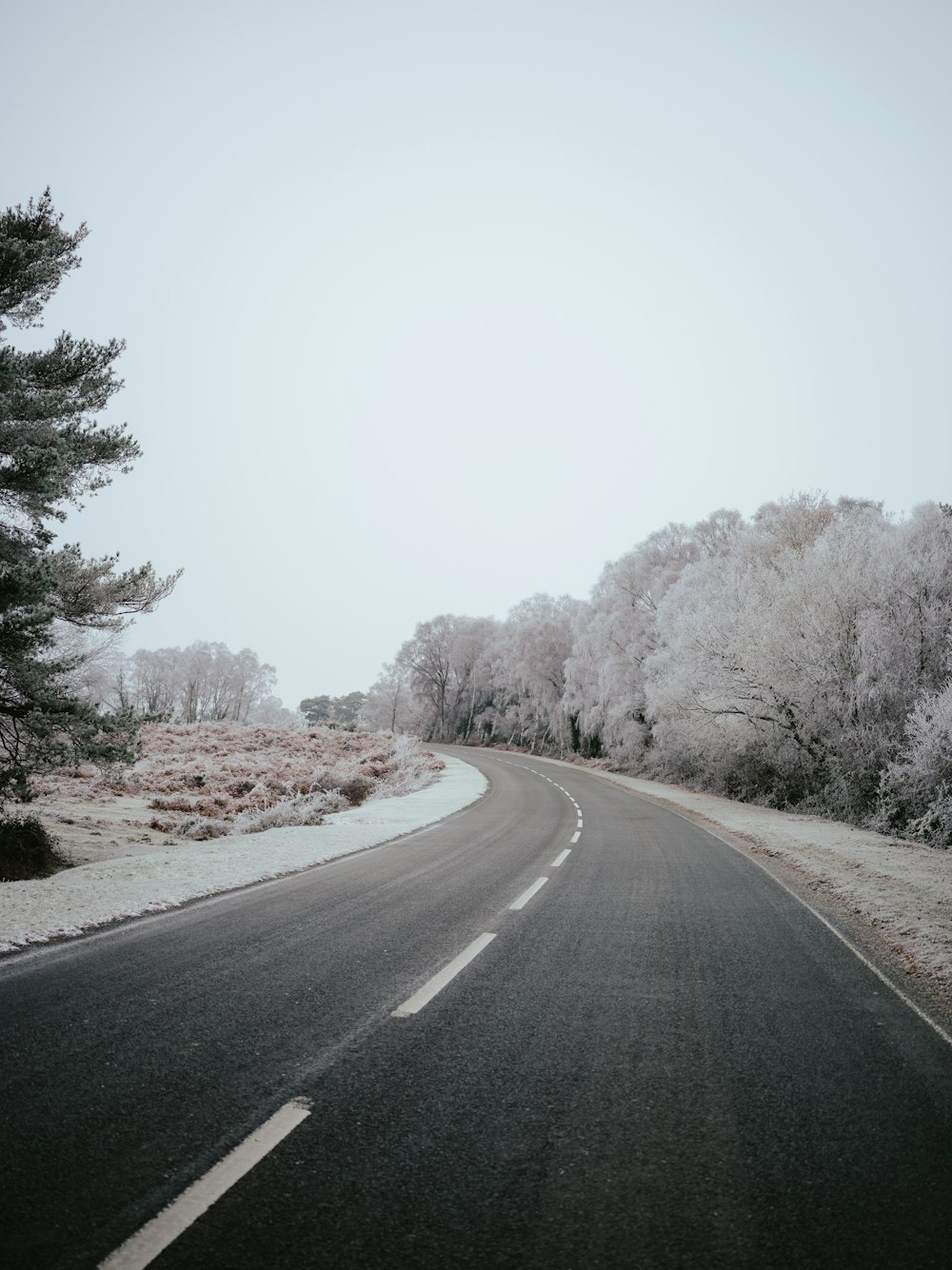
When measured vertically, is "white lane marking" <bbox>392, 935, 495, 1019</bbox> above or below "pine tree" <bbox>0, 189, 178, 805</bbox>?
below

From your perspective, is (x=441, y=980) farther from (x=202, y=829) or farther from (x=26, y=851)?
(x=202, y=829)

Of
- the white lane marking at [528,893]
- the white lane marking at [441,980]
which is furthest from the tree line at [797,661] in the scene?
the white lane marking at [441,980]

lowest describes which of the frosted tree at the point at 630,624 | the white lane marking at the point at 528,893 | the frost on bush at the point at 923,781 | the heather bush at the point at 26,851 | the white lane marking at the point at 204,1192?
the heather bush at the point at 26,851

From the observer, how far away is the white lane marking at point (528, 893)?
289 inches

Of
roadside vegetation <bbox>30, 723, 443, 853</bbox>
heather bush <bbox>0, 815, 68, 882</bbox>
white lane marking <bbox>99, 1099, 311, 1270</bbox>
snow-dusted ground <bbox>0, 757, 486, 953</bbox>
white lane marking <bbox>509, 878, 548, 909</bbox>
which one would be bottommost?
roadside vegetation <bbox>30, 723, 443, 853</bbox>

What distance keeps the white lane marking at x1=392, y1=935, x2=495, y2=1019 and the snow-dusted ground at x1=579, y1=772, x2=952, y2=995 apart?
11.9 feet

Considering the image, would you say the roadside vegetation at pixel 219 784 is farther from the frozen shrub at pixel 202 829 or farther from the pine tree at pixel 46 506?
the pine tree at pixel 46 506

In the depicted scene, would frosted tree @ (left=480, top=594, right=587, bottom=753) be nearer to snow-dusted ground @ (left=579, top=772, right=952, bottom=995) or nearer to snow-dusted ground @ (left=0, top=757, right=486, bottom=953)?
snow-dusted ground @ (left=579, top=772, right=952, bottom=995)

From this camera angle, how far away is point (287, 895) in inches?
297

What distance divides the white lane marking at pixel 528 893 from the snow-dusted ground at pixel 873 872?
3.53m

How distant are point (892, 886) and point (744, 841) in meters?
4.92

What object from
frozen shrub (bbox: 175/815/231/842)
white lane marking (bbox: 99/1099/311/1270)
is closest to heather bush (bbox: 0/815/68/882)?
frozen shrub (bbox: 175/815/231/842)

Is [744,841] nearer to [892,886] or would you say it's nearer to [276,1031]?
[892,886]

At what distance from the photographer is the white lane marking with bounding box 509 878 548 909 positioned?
7.34 m
